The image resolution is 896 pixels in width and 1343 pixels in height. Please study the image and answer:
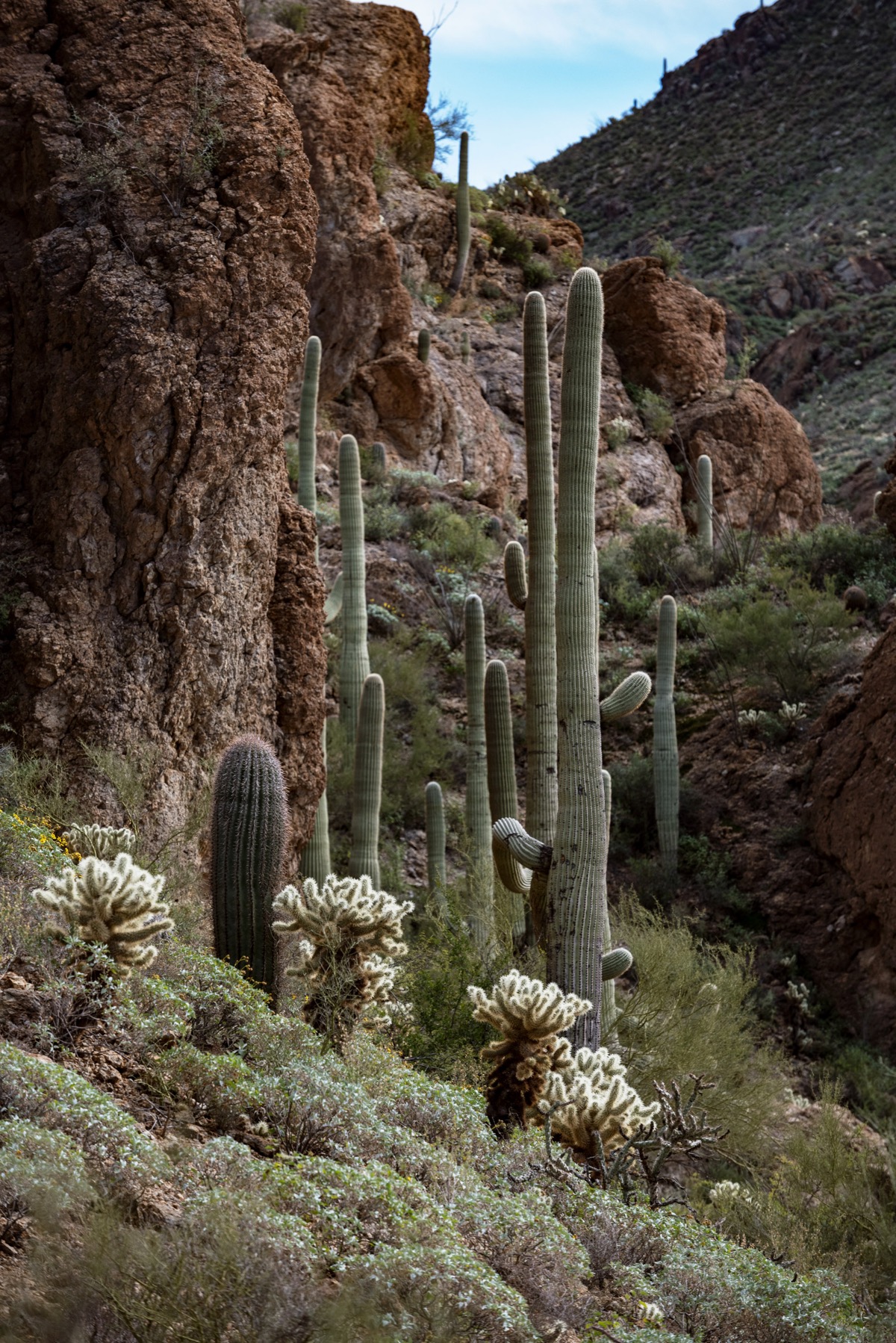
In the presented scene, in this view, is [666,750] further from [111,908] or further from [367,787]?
[111,908]

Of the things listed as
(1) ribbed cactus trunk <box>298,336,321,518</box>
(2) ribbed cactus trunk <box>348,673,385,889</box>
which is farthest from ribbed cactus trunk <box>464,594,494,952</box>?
(1) ribbed cactus trunk <box>298,336,321,518</box>

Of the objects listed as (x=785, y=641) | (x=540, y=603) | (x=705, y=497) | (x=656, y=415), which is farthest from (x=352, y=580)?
(x=656, y=415)

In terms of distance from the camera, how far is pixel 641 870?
13.6m

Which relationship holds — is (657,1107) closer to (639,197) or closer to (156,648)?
(156,648)

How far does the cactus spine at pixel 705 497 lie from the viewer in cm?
2083

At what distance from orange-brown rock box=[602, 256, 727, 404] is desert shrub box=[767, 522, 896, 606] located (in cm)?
691

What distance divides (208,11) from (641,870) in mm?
9478

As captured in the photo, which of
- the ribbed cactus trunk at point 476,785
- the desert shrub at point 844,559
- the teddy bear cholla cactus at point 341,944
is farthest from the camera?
the desert shrub at point 844,559

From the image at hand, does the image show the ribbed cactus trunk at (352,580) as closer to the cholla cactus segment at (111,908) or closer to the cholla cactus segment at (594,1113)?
the cholla cactus segment at (594,1113)

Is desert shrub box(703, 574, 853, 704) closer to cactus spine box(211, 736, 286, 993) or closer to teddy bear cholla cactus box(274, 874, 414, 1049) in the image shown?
cactus spine box(211, 736, 286, 993)

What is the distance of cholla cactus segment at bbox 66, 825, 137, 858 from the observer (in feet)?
21.8

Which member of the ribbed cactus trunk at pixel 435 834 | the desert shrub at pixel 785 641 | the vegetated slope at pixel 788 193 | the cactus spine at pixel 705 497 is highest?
the vegetated slope at pixel 788 193

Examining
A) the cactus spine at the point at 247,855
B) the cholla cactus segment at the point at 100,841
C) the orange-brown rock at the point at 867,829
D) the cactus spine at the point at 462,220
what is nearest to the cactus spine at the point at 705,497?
the cactus spine at the point at 462,220

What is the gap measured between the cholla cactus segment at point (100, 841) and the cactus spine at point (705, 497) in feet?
50.4
